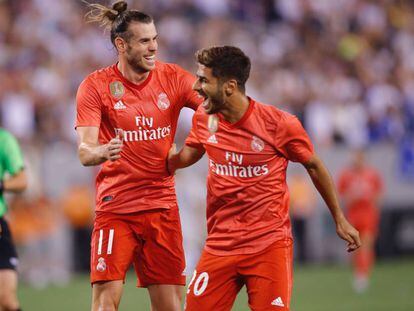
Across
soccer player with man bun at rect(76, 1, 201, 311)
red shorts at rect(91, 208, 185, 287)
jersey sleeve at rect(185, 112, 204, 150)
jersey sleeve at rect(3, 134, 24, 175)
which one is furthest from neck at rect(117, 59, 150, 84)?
jersey sleeve at rect(3, 134, 24, 175)

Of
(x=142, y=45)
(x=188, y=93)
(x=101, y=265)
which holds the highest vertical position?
(x=142, y=45)

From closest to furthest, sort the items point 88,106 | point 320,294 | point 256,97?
point 88,106 < point 320,294 < point 256,97

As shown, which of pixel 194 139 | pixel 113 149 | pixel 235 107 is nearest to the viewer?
pixel 113 149

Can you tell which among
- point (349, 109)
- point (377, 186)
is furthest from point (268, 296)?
point (349, 109)

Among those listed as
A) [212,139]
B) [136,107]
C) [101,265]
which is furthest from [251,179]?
[101,265]

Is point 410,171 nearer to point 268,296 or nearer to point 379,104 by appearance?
point 379,104

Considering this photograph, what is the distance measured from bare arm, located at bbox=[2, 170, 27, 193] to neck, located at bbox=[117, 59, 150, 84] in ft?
6.09

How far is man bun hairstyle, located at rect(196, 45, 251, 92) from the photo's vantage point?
8.09 metres

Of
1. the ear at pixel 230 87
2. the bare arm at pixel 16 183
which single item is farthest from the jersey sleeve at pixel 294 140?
the bare arm at pixel 16 183

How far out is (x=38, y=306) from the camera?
15.4 metres

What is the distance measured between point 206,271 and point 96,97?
65.2 inches

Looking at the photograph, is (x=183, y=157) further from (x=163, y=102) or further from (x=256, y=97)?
(x=256, y=97)

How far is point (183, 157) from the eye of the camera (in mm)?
8695

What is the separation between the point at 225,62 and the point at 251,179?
0.87 m
